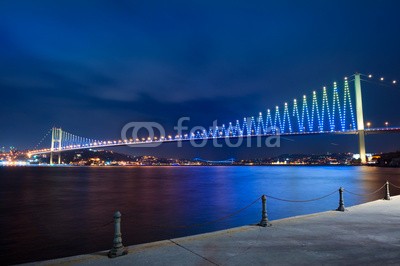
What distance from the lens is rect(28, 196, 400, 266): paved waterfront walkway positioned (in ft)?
18.2

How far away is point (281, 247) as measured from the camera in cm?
632

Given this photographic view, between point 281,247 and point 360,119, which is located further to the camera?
point 360,119

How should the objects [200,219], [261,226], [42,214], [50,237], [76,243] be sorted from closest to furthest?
1. [261,226]
2. [76,243]
3. [50,237]
4. [200,219]
5. [42,214]

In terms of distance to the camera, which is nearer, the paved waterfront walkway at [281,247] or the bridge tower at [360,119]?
the paved waterfront walkway at [281,247]

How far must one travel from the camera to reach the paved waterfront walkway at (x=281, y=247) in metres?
5.54

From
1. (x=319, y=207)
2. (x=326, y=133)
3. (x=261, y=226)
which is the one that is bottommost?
(x=319, y=207)

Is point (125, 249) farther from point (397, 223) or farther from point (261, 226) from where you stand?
point (397, 223)

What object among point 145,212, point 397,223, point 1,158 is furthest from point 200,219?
point 1,158

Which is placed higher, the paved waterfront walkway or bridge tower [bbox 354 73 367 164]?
bridge tower [bbox 354 73 367 164]

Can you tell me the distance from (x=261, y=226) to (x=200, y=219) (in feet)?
25.2

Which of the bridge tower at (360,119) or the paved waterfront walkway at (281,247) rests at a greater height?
the bridge tower at (360,119)

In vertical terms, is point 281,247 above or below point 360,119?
below

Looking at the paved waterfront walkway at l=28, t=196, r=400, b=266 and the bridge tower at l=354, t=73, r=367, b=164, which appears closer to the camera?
the paved waterfront walkway at l=28, t=196, r=400, b=266

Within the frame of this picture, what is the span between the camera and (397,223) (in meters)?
8.51
